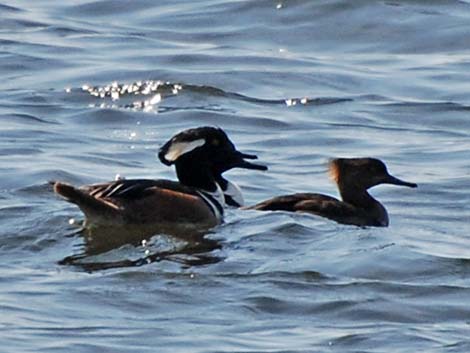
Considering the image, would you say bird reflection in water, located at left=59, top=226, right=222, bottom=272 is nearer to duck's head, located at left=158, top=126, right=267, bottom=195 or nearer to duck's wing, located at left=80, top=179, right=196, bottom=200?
duck's wing, located at left=80, top=179, right=196, bottom=200

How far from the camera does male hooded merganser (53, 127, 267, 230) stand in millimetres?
12875

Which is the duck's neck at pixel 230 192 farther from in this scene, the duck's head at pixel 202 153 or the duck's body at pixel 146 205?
the duck's body at pixel 146 205

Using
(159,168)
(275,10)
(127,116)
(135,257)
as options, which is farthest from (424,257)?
(275,10)

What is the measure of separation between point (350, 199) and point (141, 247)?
7.33 feet

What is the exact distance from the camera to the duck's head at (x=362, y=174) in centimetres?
1418

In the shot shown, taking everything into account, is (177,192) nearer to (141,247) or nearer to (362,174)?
(141,247)

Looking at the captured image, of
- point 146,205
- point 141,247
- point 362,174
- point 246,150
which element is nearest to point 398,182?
point 362,174

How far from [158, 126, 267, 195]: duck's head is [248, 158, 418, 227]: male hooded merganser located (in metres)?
0.46

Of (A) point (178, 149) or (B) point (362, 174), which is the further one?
(B) point (362, 174)

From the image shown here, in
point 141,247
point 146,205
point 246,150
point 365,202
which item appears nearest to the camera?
point 141,247

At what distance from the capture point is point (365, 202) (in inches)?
553

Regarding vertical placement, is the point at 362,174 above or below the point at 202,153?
below

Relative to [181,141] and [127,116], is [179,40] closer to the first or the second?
[127,116]

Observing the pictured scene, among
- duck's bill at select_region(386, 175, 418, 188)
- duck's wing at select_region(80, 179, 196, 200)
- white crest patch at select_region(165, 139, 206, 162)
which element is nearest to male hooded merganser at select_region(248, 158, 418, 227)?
→ duck's bill at select_region(386, 175, 418, 188)
